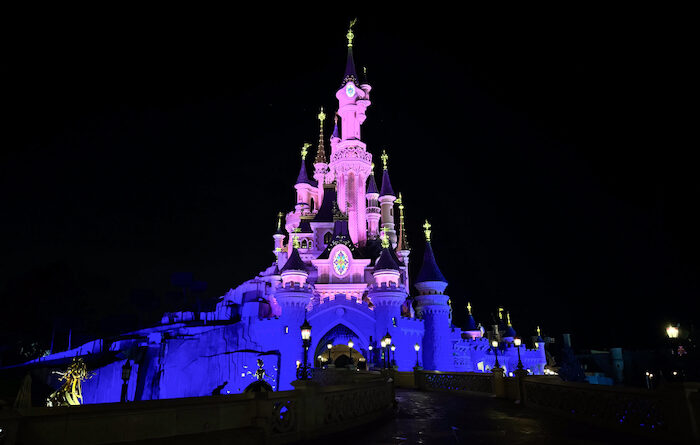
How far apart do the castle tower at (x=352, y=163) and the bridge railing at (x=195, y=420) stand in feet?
126

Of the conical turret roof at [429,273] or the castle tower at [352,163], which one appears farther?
the castle tower at [352,163]

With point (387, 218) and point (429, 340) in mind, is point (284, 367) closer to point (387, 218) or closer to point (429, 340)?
point (429, 340)

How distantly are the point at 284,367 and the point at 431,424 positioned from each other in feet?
94.0

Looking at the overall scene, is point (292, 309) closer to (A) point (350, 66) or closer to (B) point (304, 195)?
(B) point (304, 195)

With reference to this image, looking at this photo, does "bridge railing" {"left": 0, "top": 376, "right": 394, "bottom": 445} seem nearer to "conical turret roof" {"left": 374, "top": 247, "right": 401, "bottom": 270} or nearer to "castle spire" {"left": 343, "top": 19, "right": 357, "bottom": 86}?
"conical turret roof" {"left": 374, "top": 247, "right": 401, "bottom": 270}

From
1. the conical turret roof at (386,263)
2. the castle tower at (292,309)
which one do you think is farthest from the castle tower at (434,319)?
the castle tower at (292,309)

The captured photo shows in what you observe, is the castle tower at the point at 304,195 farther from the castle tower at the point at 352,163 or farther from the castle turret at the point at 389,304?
the castle turret at the point at 389,304

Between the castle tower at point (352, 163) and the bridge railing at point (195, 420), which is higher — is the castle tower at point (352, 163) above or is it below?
above

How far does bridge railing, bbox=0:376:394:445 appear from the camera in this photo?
6152 millimetres

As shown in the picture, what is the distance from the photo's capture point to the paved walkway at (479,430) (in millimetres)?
8727

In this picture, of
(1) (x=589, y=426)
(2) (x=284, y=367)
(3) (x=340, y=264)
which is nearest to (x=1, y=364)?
(2) (x=284, y=367)

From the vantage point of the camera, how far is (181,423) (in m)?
7.16

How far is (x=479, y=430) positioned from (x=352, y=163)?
4206 centimetres

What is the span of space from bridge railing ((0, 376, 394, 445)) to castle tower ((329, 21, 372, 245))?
38551 millimetres
